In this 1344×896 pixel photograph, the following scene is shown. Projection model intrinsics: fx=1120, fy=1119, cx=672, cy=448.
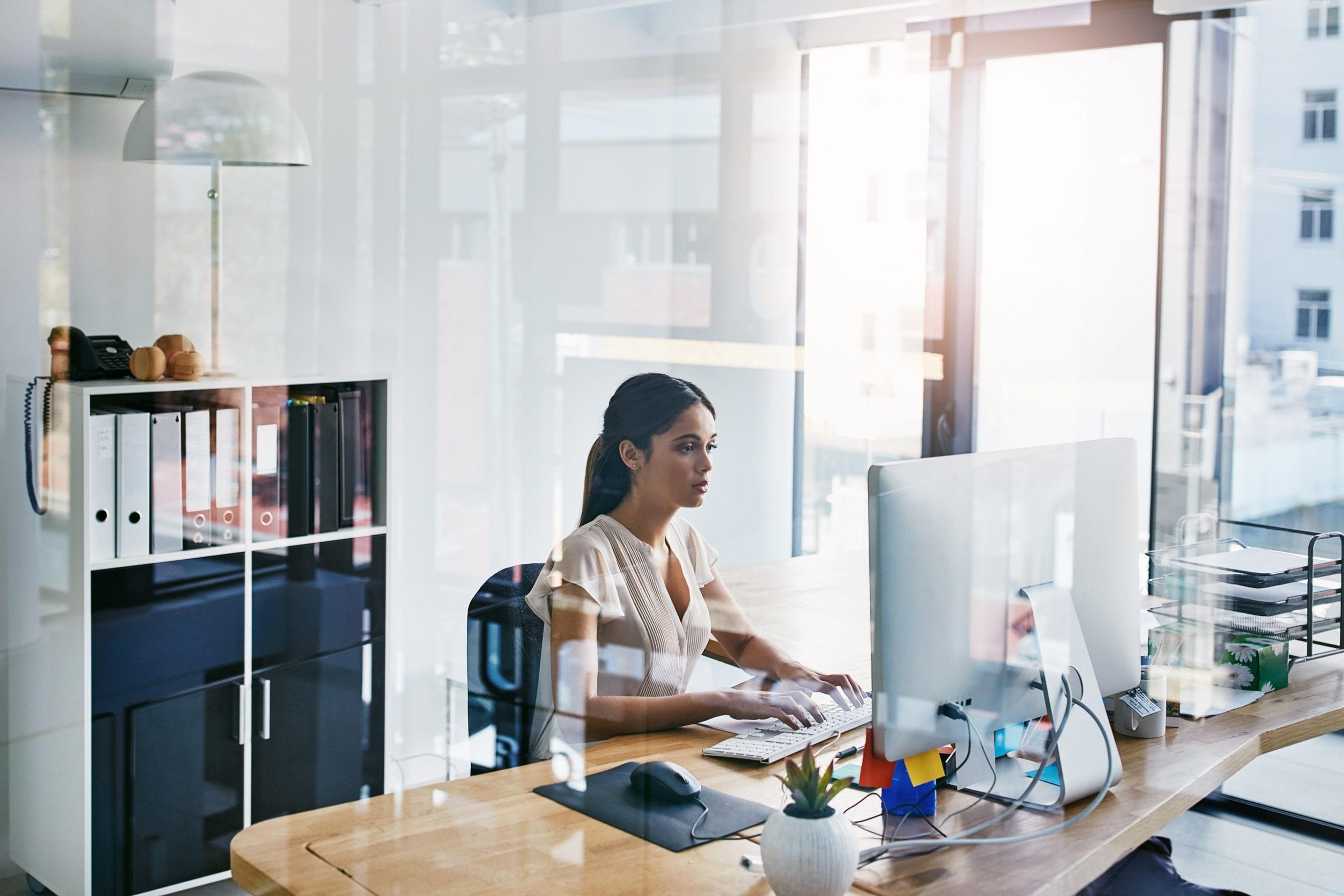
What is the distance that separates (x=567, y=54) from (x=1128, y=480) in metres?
0.98

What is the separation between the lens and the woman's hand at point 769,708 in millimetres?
1575

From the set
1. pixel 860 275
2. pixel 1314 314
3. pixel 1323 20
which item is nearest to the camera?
pixel 1323 20

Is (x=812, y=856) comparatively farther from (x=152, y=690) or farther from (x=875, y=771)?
(x=152, y=690)

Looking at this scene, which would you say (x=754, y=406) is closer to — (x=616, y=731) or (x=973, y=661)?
(x=616, y=731)

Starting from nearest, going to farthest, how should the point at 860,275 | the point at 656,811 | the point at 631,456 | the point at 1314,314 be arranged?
the point at 656,811 → the point at 631,456 → the point at 1314,314 → the point at 860,275

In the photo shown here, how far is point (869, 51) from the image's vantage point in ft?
10.3

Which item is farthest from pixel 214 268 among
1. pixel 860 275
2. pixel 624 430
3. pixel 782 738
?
pixel 860 275

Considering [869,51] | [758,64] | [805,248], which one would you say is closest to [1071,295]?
[869,51]

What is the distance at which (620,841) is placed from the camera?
1228mm

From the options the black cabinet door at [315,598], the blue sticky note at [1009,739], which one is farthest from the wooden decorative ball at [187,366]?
the blue sticky note at [1009,739]

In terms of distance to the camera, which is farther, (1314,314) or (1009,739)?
(1314,314)

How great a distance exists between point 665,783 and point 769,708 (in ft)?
0.99

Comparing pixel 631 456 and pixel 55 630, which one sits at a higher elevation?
pixel 631 456

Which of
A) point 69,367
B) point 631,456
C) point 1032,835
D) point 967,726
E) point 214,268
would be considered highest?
point 214,268
